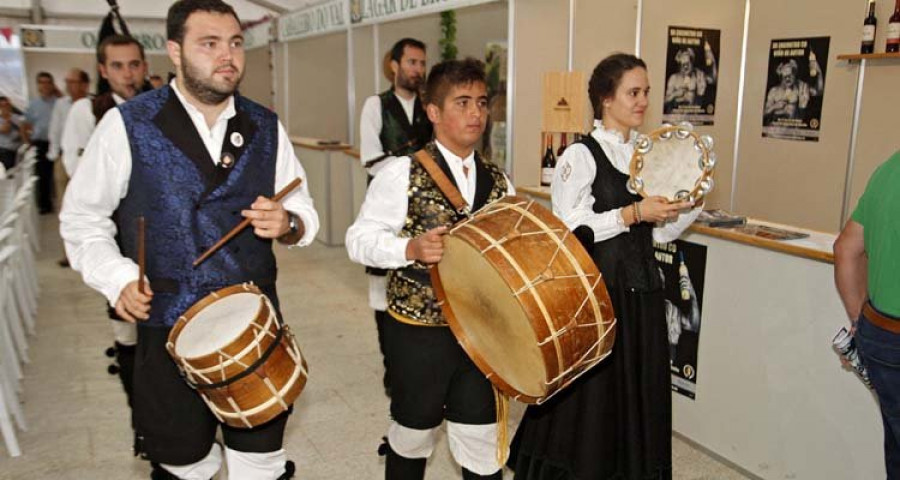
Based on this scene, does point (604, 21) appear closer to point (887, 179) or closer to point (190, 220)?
point (887, 179)

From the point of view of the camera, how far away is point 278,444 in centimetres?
216

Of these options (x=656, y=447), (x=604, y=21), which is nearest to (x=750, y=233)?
(x=656, y=447)

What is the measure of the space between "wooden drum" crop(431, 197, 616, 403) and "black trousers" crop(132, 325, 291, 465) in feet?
2.52

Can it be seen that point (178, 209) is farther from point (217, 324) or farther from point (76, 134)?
point (76, 134)

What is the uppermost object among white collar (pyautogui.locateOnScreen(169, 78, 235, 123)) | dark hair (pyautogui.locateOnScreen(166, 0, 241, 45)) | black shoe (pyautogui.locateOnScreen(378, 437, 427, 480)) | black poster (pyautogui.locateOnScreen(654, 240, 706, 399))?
dark hair (pyautogui.locateOnScreen(166, 0, 241, 45))

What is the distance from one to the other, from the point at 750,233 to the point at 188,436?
90.3 inches

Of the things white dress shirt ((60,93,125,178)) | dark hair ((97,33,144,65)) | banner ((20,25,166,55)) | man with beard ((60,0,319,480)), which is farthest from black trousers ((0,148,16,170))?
man with beard ((60,0,319,480))

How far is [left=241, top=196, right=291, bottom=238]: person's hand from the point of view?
1957 mm

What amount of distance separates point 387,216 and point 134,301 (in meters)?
0.77

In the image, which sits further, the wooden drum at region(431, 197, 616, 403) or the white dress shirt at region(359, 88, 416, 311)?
the white dress shirt at region(359, 88, 416, 311)

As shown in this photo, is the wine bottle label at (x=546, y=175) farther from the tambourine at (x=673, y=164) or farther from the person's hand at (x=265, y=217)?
the person's hand at (x=265, y=217)

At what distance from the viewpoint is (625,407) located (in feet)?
8.57

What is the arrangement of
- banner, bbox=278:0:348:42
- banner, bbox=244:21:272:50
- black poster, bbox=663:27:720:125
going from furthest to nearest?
banner, bbox=244:21:272:50 → banner, bbox=278:0:348:42 → black poster, bbox=663:27:720:125

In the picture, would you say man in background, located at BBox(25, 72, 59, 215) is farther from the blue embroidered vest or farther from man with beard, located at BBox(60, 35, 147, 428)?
the blue embroidered vest
